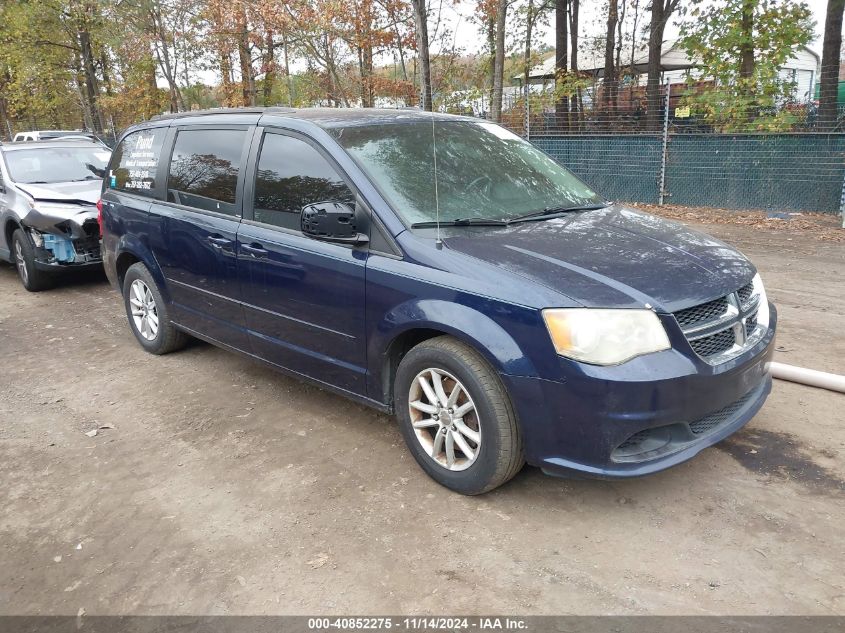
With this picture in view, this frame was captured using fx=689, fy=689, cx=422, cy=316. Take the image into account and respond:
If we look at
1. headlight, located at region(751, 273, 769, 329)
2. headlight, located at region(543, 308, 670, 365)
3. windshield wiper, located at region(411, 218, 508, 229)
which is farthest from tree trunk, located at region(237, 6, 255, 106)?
headlight, located at region(543, 308, 670, 365)

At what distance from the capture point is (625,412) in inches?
111

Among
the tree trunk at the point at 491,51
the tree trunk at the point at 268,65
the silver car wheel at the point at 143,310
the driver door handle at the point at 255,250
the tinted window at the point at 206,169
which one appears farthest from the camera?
the tree trunk at the point at 491,51

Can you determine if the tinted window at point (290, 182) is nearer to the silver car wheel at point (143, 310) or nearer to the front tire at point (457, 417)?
the front tire at point (457, 417)

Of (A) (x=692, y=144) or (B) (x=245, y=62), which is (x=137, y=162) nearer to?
(A) (x=692, y=144)

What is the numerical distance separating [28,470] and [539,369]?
295 cm

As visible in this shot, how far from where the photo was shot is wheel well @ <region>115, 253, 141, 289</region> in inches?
223

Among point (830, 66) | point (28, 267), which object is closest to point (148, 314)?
point (28, 267)

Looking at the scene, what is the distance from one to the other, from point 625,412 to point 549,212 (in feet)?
4.86

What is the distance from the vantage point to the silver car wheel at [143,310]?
5543mm

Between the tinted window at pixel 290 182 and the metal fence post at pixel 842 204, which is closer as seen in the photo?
the tinted window at pixel 290 182

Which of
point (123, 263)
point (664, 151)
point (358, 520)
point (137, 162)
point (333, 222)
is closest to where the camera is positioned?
point (358, 520)

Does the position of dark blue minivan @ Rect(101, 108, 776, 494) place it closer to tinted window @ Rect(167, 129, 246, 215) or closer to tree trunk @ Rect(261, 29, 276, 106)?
tinted window @ Rect(167, 129, 246, 215)

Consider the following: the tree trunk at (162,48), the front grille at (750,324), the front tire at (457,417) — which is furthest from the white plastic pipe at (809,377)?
the tree trunk at (162,48)

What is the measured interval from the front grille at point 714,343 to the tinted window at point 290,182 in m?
1.84
